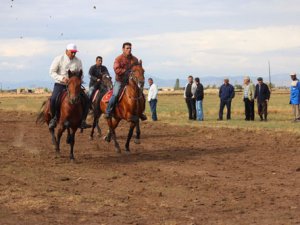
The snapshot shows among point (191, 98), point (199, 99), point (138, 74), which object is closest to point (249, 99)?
point (199, 99)

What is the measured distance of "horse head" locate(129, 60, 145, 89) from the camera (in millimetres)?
14691

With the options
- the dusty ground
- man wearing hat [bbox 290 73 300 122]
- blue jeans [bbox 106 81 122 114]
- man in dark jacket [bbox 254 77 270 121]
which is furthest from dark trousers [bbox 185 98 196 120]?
blue jeans [bbox 106 81 122 114]

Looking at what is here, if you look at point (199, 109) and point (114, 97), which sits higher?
point (114, 97)

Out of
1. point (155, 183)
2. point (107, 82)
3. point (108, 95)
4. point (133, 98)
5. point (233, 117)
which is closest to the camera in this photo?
point (155, 183)

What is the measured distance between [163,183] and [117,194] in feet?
4.32

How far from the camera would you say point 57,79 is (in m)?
14.2

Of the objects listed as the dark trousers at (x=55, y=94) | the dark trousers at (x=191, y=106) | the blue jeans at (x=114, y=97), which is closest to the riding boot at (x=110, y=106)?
the blue jeans at (x=114, y=97)

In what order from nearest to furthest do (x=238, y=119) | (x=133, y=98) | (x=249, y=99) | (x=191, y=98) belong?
(x=133, y=98), (x=249, y=99), (x=191, y=98), (x=238, y=119)

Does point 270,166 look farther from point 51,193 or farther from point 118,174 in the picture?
point 51,193

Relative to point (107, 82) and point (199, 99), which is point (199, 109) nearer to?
point (199, 99)

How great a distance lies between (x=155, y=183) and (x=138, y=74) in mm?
4531

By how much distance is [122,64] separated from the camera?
1527 cm

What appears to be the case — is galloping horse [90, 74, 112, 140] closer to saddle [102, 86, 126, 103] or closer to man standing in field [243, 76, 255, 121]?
saddle [102, 86, 126, 103]

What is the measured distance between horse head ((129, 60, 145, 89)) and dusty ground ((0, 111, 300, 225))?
1.78 m
